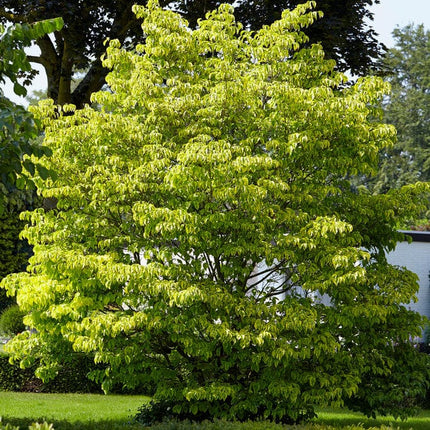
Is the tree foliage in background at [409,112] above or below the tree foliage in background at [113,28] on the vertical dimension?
above

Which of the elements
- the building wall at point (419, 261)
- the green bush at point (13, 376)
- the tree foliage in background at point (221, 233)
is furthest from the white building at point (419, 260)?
the green bush at point (13, 376)

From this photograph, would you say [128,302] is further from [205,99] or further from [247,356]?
[205,99]

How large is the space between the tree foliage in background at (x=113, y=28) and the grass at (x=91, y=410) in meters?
6.47

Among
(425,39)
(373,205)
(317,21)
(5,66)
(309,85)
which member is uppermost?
(425,39)

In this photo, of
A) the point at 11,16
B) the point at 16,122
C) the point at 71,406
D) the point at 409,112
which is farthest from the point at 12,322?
the point at 409,112

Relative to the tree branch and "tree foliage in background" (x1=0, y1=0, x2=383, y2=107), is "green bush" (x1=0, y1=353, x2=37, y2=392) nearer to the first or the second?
"tree foliage in background" (x1=0, y1=0, x2=383, y2=107)

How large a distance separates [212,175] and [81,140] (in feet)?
7.17

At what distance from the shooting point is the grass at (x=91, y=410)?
11875mm

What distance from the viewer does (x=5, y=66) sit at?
5.81 meters

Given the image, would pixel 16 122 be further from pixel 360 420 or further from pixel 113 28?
pixel 113 28

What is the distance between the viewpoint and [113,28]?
50.9 feet

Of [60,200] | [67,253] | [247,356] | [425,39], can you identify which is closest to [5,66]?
[67,253]

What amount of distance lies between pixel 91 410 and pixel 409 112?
1676 inches

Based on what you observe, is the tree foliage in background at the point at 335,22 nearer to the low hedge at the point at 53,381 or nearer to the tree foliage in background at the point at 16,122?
the low hedge at the point at 53,381
